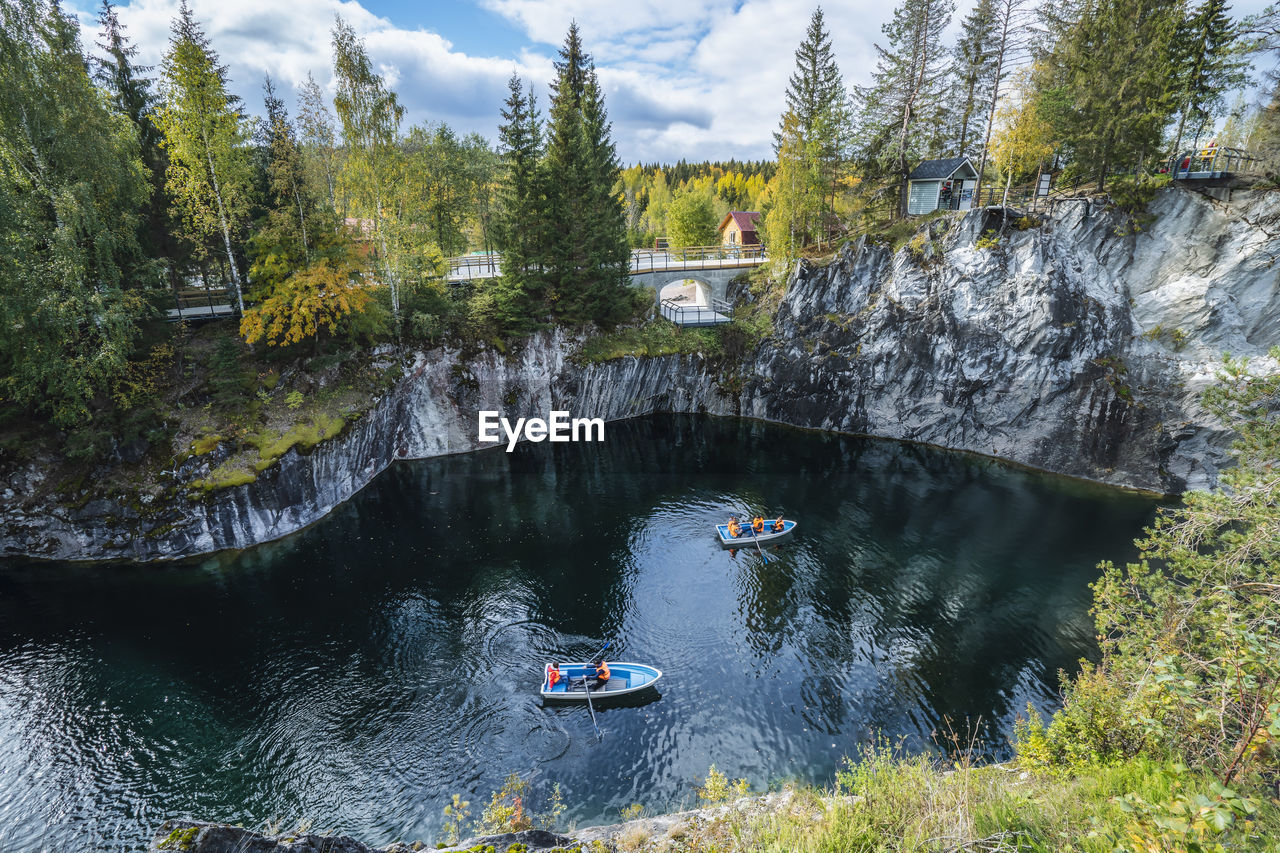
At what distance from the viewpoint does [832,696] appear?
1867 centimetres

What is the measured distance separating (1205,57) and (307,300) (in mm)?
51415

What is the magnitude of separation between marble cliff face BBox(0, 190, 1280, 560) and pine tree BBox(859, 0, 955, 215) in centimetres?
834

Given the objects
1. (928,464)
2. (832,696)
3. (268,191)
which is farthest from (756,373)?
(268,191)

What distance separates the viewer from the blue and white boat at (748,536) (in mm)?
27125

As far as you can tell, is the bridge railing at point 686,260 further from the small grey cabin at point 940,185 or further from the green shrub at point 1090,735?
the green shrub at point 1090,735

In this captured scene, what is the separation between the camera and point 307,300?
27797 mm

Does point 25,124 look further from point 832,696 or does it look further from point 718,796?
point 832,696

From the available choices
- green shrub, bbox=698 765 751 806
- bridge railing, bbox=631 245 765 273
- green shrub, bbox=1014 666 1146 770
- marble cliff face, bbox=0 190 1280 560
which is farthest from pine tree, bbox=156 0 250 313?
green shrub, bbox=1014 666 1146 770

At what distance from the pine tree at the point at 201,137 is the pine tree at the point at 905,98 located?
42314 millimetres

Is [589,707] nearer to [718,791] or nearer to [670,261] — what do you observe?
[718,791]

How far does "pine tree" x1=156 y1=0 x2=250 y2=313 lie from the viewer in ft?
85.1

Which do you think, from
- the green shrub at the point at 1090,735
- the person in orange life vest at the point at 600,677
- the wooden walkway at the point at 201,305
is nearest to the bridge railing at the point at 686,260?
the wooden walkway at the point at 201,305

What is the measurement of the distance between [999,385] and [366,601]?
39.6 meters

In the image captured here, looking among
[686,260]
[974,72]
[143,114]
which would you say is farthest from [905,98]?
[143,114]
